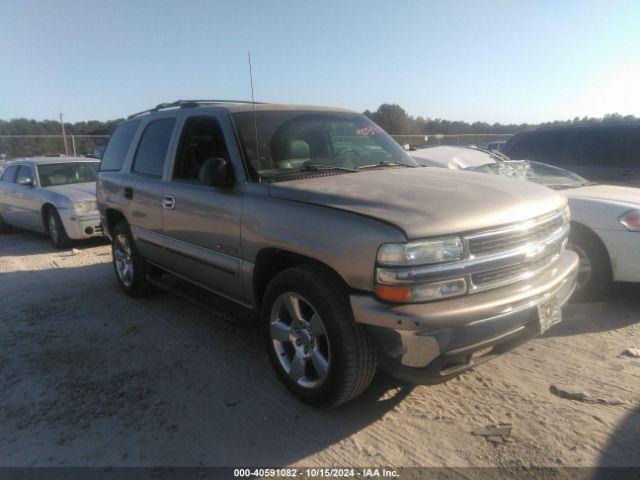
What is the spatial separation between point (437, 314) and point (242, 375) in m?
1.72

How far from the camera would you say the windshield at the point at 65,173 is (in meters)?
8.72

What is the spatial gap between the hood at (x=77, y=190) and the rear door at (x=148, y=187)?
3570 mm

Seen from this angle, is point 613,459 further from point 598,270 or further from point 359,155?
point 359,155

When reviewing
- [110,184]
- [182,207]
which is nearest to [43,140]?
[110,184]

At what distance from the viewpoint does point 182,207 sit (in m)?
3.88

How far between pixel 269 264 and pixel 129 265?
265 centimetres

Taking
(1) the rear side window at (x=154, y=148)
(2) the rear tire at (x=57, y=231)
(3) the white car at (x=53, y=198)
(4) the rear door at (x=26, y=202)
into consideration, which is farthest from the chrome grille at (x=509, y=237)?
(4) the rear door at (x=26, y=202)

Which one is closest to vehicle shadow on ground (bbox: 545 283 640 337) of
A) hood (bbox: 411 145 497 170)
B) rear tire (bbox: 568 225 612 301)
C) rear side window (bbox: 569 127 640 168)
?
rear tire (bbox: 568 225 612 301)

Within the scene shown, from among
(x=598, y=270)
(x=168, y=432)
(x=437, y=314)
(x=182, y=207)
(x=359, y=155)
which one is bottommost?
(x=168, y=432)

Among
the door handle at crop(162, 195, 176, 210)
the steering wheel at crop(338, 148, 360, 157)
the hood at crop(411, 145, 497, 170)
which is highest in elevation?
the steering wheel at crop(338, 148, 360, 157)

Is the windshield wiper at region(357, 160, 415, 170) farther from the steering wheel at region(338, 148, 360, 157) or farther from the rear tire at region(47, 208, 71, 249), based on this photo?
the rear tire at region(47, 208, 71, 249)

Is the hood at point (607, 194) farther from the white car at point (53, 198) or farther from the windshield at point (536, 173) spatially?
the white car at point (53, 198)

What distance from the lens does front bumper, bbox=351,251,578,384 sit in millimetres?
2334

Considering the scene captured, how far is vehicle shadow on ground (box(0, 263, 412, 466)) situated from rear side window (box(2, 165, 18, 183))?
596 cm
